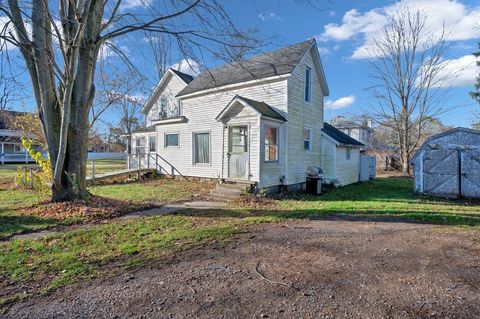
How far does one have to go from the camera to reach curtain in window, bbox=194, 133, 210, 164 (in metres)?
14.5

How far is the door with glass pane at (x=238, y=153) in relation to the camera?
1211 cm

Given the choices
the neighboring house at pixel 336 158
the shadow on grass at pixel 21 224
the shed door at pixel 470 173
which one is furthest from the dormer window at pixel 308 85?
the shadow on grass at pixel 21 224

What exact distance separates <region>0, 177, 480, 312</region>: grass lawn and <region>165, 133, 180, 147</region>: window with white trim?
21.4 feet

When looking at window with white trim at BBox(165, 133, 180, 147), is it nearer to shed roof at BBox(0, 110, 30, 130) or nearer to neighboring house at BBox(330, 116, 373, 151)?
shed roof at BBox(0, 110, 30, 130)

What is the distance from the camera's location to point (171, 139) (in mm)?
16828

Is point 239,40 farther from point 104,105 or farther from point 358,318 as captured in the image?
point 104,105

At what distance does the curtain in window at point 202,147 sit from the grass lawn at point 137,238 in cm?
454

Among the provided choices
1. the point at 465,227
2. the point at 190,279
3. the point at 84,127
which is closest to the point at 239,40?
the point at 84,127

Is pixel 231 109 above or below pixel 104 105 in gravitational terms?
below

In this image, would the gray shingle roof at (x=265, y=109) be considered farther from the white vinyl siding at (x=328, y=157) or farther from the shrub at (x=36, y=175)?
the shrub at (x=36, y=175)

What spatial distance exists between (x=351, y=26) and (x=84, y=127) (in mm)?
9230

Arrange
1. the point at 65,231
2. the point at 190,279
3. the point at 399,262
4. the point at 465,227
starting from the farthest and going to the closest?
1. the point at 465,227
2. the point at 65,231
3. the point at 399,262
4. the point at 190,279

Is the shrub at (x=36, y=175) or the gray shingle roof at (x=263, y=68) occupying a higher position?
the gray shingle roof at (x=263, y=68)

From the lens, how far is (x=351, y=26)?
919 cm
